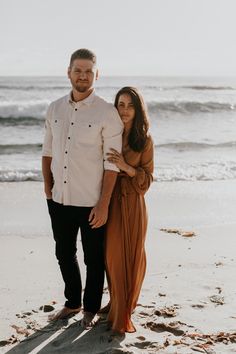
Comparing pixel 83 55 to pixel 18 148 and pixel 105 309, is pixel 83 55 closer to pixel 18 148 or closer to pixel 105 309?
pixel 105 309

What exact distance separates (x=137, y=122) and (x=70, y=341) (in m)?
1.52

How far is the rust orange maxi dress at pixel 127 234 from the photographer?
3703 mm

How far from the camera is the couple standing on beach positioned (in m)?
3.57

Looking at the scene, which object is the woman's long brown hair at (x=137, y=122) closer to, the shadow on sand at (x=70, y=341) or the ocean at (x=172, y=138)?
the shadow on sand at (x=70, y=341)

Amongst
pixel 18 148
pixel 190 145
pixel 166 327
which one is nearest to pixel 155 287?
pixel 166 327

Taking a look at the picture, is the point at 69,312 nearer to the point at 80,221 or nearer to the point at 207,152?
the point at 80,221

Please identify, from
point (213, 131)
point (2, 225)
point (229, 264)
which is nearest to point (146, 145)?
point (229, 264)

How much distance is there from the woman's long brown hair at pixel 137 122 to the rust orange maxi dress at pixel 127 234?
0.16ft

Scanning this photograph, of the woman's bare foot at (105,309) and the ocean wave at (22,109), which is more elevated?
the ocean wave at (22,109)

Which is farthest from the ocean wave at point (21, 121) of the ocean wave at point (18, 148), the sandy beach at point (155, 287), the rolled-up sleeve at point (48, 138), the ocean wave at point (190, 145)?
the rolled-up sleeve at point (48, 138)

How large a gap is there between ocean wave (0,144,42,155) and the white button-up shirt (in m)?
9.51

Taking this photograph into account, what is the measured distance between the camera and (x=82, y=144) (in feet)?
11.8

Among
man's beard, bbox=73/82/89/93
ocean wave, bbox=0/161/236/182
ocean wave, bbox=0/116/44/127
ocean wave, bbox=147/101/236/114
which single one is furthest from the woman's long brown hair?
ocean wave, bbox=147/101/236/114

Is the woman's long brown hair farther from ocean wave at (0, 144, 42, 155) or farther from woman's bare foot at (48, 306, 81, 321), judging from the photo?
ocean wave at (0, 144, 42, 155)
